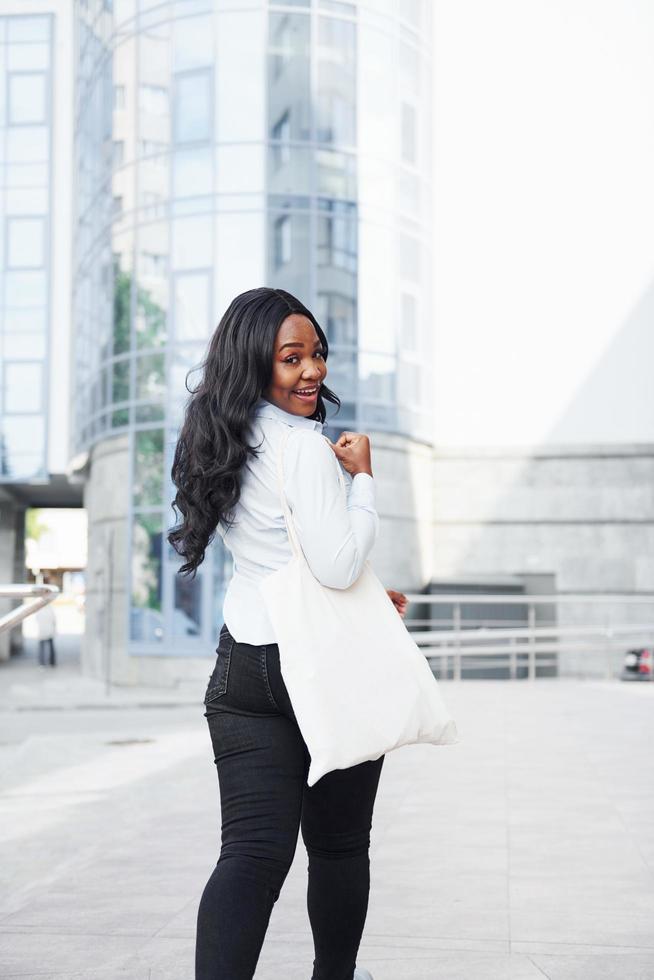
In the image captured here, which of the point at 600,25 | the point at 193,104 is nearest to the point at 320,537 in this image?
the point at 193,104

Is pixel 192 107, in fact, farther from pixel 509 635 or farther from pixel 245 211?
pixel 509 635

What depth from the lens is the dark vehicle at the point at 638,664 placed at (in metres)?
18.9

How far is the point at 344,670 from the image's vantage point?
234 cm

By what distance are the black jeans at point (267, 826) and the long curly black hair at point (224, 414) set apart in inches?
10.0

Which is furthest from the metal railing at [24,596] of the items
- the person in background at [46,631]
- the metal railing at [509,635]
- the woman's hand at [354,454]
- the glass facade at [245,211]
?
the person in background at [46,631]

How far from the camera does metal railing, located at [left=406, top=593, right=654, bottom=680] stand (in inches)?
564

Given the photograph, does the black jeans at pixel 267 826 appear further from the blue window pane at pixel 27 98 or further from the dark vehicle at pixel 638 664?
the blue window pane at pixel 27 98

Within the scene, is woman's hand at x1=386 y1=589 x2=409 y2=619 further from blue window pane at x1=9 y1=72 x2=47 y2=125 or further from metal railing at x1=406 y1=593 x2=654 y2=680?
blue window pane at x1=9 y1=72 x2=47 y2=125

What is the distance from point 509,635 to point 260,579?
1195cm

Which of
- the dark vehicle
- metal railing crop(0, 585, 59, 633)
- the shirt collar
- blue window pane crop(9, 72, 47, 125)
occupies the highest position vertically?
blue window pane crop(9, 72, 47, 125)

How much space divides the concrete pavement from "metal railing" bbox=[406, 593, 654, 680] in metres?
5.10

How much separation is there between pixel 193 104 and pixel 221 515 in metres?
18.7

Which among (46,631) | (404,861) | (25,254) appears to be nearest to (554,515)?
(46,631)

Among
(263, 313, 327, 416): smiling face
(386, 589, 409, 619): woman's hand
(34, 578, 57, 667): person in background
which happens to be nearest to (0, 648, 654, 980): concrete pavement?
(386, 589, 409, 619): woman's hand
